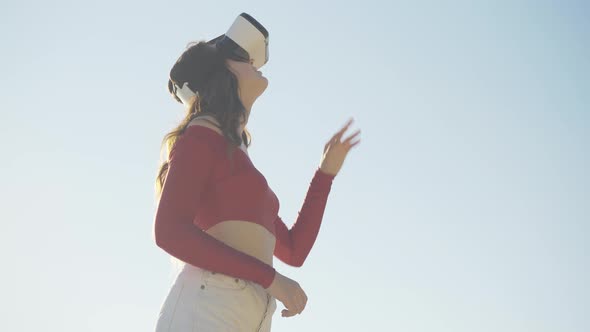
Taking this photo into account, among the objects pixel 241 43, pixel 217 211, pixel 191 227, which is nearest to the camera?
pixel 191 227

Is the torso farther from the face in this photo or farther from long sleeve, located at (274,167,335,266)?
long sleeve, located at (274,167,335,266)

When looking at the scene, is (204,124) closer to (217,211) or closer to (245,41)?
(217,211)

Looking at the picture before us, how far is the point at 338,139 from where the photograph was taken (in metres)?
5.31

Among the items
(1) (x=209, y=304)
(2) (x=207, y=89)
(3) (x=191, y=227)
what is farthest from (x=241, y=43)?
(1) (x=209, y=304)

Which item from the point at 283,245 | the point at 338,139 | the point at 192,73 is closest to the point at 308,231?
the point at 283,245

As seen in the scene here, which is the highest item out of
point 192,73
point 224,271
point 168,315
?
point 192,73

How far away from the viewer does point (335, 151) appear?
17.4 ft

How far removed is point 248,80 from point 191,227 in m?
1.14

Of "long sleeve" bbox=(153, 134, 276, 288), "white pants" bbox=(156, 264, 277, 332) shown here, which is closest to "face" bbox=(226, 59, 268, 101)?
"long sleeve" bbox=(153, 134, 276, 288)

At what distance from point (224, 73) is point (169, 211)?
110 centimetres

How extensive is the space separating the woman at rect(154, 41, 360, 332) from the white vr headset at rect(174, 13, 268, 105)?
0.12 feet

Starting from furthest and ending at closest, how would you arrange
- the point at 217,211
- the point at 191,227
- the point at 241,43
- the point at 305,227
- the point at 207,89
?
1. the point at 305,227
2. the point at 241,43
3. the point at 207,89
4. the point at 217,211
5. the point at 191,227

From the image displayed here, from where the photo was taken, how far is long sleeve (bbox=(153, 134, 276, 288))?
3930mm

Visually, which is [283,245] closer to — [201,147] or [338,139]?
[338,139]
